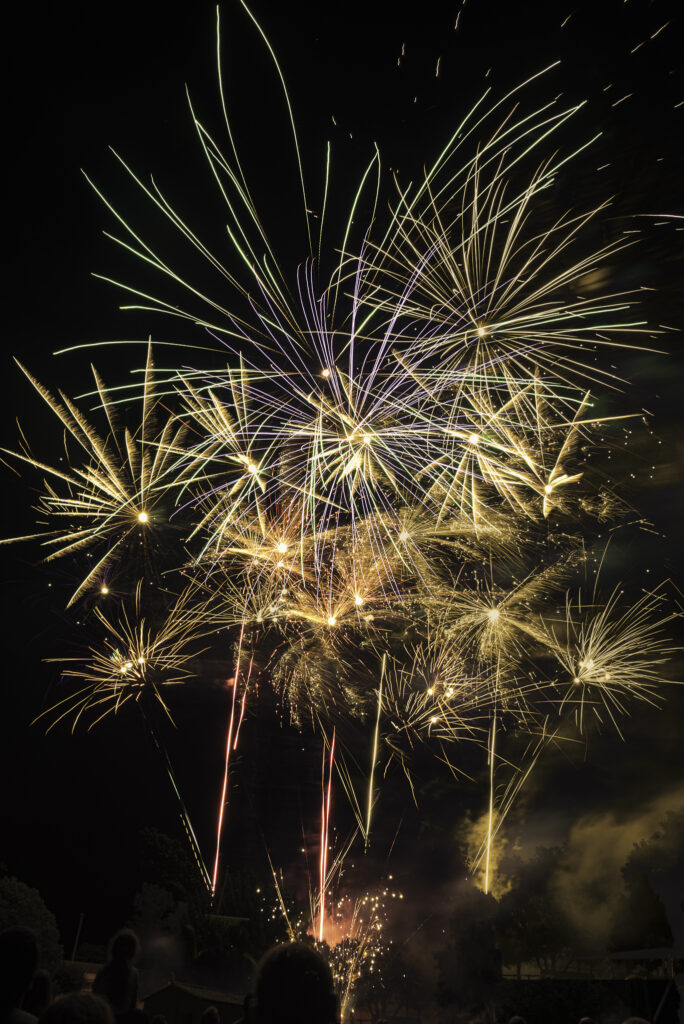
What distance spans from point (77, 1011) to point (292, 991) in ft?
1.90

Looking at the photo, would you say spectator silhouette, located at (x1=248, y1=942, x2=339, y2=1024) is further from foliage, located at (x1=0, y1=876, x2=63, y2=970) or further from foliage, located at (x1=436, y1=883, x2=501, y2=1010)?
foliage, located at (x1=436, y1=883, x2=501, y2=1010)

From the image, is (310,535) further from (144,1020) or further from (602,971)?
(602,971)

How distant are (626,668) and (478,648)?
117 inches

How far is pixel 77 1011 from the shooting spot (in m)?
1.79

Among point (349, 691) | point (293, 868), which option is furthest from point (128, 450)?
point (293, 868)

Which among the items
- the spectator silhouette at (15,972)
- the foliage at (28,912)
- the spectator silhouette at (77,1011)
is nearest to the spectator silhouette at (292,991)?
the spectator silhouette at (77,1011)

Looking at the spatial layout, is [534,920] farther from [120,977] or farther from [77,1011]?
[77,1011]

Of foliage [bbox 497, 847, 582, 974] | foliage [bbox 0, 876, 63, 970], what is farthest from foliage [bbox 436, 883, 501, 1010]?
foliage [bbox 0, 876, 63, 970]

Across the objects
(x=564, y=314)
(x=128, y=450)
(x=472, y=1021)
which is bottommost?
(x=472, y=1021)

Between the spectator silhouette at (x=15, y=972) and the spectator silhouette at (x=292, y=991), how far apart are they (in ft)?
3.88

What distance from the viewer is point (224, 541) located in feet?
42.9

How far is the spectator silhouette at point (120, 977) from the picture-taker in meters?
3.93

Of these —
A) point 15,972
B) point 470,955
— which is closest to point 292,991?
point 15,972

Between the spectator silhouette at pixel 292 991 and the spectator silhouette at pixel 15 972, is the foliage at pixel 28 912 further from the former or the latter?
the spectator silhouette at pixel 292 991
